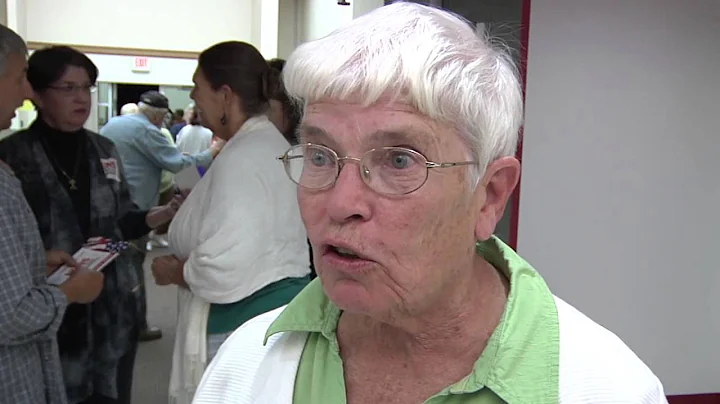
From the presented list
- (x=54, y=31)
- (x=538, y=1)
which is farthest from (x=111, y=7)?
(x=538, y=1)

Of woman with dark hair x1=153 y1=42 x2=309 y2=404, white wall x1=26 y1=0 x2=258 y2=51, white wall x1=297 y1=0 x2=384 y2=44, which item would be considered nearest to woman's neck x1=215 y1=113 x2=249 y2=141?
woman with dark hair x1=153 y1=42 x2=309 y2=404

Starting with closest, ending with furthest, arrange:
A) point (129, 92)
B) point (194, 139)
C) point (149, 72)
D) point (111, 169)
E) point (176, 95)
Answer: point (111, 169)
point (194, 139)
point (149, 72)
point (129, 92)
point (176, 95)

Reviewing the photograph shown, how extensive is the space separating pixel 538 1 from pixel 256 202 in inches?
56.3

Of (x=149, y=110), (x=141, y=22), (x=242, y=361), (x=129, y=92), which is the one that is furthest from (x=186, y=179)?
(x=129, y=92)

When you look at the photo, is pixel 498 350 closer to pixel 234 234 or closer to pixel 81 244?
pixel 234 234

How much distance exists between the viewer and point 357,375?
102 cm

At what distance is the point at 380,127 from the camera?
0.86 m

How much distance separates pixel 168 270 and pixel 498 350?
152 cm

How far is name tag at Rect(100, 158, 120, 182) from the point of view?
2.44m

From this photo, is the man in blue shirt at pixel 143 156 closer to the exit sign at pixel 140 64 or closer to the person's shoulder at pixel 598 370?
the person's shoulder at pixel 598 370

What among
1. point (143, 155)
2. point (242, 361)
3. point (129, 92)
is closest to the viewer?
point (242, 361)

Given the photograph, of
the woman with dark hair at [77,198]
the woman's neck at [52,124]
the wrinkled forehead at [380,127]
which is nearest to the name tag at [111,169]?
the woman with dark hair at [77,198]

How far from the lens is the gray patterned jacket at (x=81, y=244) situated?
7.23 ft

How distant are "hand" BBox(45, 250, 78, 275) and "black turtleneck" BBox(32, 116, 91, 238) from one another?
9.9 inches
